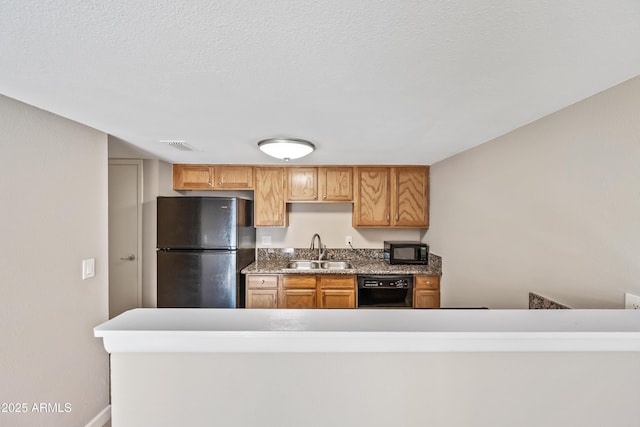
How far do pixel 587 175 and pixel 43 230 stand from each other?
2.92m

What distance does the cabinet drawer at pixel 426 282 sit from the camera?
295 cm

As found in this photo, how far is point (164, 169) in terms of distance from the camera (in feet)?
10.3

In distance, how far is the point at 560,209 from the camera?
145 centimetres

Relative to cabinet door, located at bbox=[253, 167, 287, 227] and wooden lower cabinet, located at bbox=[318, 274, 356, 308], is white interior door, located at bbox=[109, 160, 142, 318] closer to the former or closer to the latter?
cabinet door, located at bbox=[253, 167, 287, 227]

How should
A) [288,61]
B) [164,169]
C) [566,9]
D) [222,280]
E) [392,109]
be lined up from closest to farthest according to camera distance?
1. [566,9]
2. [288,61]
3. [392,109]
4. [222,280]
5. [164,169]

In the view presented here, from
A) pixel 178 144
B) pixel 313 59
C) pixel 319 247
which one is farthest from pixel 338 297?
pixel 313 59

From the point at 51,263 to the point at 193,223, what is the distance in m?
1.23

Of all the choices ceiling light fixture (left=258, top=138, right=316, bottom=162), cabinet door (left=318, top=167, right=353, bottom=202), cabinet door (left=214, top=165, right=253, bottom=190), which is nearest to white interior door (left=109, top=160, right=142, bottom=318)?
Answer: cabinet door (left=214, top=165, right=253, bottom=190)

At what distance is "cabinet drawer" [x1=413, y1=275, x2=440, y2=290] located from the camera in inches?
116

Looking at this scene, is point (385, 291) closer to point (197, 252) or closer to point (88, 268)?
point (197, 252)

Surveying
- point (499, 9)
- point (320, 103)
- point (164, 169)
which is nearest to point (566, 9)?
point (499, 9)

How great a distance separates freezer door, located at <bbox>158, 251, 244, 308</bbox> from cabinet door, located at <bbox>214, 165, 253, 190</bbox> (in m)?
0.90

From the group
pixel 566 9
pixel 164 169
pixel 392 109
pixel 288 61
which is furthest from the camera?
pixel 164 169

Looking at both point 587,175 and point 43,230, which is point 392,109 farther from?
point 43,230
